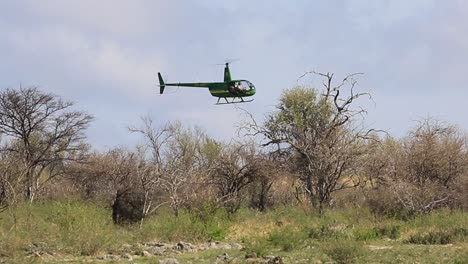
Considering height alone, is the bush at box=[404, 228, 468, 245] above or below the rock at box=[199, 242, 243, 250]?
below

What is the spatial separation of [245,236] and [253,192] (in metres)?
18.6

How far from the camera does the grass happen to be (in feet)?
56.3

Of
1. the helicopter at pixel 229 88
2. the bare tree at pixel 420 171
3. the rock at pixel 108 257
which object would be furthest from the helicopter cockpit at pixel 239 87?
the rock at pixel 108 257

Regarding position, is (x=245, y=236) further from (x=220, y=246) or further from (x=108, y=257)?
(x=108, y=257)

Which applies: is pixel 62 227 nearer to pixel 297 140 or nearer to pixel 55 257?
pixel 55 257

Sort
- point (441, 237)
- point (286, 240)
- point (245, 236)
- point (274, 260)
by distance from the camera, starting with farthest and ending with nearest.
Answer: point (245, 236) → point (441, 237) → point (286, 240) → point (274, 260)

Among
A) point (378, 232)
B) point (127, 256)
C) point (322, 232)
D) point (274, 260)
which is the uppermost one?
point (322, 232)

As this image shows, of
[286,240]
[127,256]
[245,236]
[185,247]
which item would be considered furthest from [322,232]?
[127,256]

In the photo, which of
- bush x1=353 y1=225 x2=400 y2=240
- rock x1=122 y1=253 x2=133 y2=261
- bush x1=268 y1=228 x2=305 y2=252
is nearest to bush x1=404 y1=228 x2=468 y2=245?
bush x1=353 y1=225 x2=400 y2=240

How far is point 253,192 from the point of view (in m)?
44.1

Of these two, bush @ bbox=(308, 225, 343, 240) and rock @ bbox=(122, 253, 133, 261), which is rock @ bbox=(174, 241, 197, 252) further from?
bush @ bbox=(308, 225, 343, 240)

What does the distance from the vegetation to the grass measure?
2.1 inches

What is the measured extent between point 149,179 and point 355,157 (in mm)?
11270

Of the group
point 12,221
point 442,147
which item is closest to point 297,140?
point 442,147
